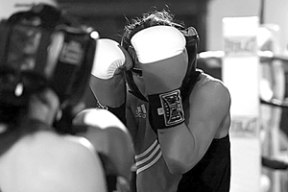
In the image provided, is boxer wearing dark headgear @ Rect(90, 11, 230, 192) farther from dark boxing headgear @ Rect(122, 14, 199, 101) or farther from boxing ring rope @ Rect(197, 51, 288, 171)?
boxing ring rope @ Rect(197, 51, 288, 171)

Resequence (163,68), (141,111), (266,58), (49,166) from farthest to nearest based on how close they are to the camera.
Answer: (266,58) → (141,111) → (163,68) → (49,166)

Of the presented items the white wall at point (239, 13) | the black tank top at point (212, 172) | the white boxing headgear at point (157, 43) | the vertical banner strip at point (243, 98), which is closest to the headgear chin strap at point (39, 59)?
the white boxing headgear at point (157, 43)

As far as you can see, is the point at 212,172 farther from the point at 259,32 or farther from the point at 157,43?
the point at 259,32

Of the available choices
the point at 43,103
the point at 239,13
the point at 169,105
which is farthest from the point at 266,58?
the point at 43,103

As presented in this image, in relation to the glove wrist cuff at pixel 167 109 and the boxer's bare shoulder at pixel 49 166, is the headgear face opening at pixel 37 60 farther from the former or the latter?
the glove wrist cuff at pixel 167 109

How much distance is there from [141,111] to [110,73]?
0.21m

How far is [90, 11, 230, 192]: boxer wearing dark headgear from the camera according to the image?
4.70 ft

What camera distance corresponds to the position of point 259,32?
110 inches

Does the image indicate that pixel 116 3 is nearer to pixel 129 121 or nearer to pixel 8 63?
pixel 129 121

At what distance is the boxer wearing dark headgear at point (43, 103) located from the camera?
0.89 metres

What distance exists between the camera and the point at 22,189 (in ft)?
2.93

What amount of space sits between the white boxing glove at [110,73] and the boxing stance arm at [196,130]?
21 cm

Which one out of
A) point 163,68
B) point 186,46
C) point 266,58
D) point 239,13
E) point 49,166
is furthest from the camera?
point 239,13

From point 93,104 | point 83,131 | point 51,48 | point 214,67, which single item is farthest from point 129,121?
point 214,67
